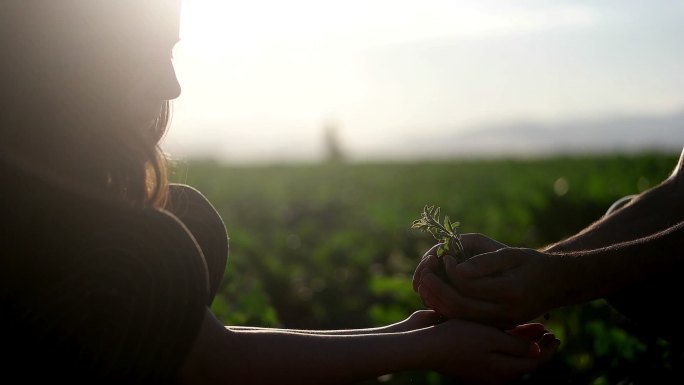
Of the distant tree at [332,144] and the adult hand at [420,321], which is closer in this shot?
the adult hand at [420,321]

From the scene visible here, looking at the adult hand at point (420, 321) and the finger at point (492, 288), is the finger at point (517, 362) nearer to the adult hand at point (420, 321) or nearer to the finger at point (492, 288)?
the finger at point (492, 288)

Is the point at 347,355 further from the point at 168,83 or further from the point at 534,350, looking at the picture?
the point at 168,83

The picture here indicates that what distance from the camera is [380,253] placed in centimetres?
936

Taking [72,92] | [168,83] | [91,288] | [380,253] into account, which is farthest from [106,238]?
[380,253]

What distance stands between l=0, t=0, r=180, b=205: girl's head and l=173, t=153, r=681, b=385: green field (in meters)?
0.78

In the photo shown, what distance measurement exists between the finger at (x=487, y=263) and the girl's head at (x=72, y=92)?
0.99 meters

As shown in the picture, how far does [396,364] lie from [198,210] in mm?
812

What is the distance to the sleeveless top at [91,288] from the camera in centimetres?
212

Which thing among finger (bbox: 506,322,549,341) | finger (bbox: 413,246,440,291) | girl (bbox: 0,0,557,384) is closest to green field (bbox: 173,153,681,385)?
girl (bbox: 0,0,557,384)

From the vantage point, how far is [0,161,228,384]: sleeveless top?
2.12 metres

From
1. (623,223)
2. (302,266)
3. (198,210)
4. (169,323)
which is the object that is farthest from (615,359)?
(302,266)

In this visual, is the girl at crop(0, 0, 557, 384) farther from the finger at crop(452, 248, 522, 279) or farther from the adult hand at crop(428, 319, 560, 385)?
the finger at crop(452, 248, 522, 279)

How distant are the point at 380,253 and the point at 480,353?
22.0 ft

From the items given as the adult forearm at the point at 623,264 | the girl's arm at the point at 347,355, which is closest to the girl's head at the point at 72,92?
the girl's arm at the point at 347,355
